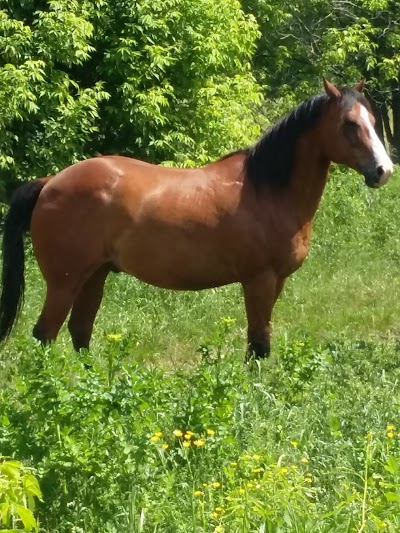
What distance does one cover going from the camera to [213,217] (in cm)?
602

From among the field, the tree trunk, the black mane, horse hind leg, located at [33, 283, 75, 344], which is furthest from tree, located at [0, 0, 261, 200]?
the tree trunk

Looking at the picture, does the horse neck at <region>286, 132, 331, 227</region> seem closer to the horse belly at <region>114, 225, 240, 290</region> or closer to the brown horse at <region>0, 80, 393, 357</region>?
the brown horse at <region>0, 80, 393, 357</region>

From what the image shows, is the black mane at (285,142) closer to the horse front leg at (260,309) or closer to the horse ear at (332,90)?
the horse ear at (332,90)

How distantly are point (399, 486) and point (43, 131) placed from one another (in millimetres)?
8240

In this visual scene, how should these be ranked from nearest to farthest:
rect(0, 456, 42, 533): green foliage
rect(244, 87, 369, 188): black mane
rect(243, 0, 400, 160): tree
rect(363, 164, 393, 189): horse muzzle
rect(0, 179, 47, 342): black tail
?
rect(0, 456, 42, 533): green foliage
rect(363, 164, 393, 189): horse muzzle
rect(244, 87, 369, 188): black mane
rect(0, 179, 47, 342): black tail
rect(243, 0, 400, 160): tree

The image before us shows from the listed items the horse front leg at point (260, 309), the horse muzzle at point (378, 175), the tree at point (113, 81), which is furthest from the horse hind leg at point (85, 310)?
the tree at point (113, 81)

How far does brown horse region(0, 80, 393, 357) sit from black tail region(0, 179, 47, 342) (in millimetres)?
166

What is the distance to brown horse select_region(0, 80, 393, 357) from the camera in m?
5.95

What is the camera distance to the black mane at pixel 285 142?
6.00 meters

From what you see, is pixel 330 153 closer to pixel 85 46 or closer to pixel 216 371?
pixel 216 371

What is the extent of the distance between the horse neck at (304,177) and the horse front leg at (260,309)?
471 millimetres

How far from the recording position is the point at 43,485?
336 centimetres

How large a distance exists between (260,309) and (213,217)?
2.33 feet

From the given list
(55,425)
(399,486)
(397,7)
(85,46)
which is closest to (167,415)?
(55,425)
